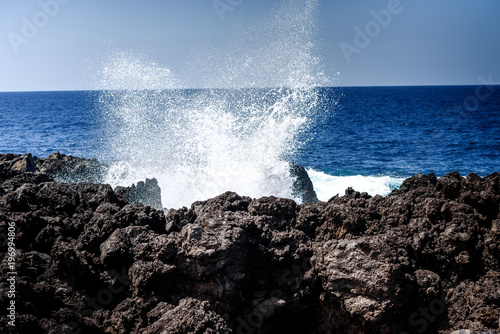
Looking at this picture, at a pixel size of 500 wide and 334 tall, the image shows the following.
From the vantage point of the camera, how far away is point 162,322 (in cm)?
312

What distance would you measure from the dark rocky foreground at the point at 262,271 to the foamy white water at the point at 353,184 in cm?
978

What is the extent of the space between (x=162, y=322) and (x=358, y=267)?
1.77m

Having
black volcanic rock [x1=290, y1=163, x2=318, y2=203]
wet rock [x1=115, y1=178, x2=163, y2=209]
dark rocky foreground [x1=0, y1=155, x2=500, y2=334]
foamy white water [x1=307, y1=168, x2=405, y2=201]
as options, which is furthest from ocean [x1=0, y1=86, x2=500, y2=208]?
dark rocky foreground [x1=0, y1=155, x2=500, y2=334]

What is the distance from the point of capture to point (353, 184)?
622 inches

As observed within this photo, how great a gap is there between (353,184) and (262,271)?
1261 cm

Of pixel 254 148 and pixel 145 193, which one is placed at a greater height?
pixel 254 148

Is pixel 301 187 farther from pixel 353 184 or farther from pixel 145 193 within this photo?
pixel 145 193

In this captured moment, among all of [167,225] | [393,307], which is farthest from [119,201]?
[393,307]

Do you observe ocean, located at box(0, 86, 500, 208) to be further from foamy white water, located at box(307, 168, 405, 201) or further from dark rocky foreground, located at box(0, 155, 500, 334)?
dark rocky foreground, located at box(0, 155, 500, 334)

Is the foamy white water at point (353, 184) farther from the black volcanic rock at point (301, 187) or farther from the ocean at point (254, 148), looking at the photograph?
the black volcanic rock at point (301, 187)

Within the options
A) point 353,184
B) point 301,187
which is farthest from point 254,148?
point 353,184

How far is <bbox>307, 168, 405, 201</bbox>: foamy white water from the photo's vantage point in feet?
48.5

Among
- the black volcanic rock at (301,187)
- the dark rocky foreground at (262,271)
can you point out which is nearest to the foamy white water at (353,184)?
the black volcanic rock at (301,187)

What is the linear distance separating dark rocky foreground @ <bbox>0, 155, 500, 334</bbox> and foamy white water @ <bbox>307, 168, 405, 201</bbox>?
32.1ft
